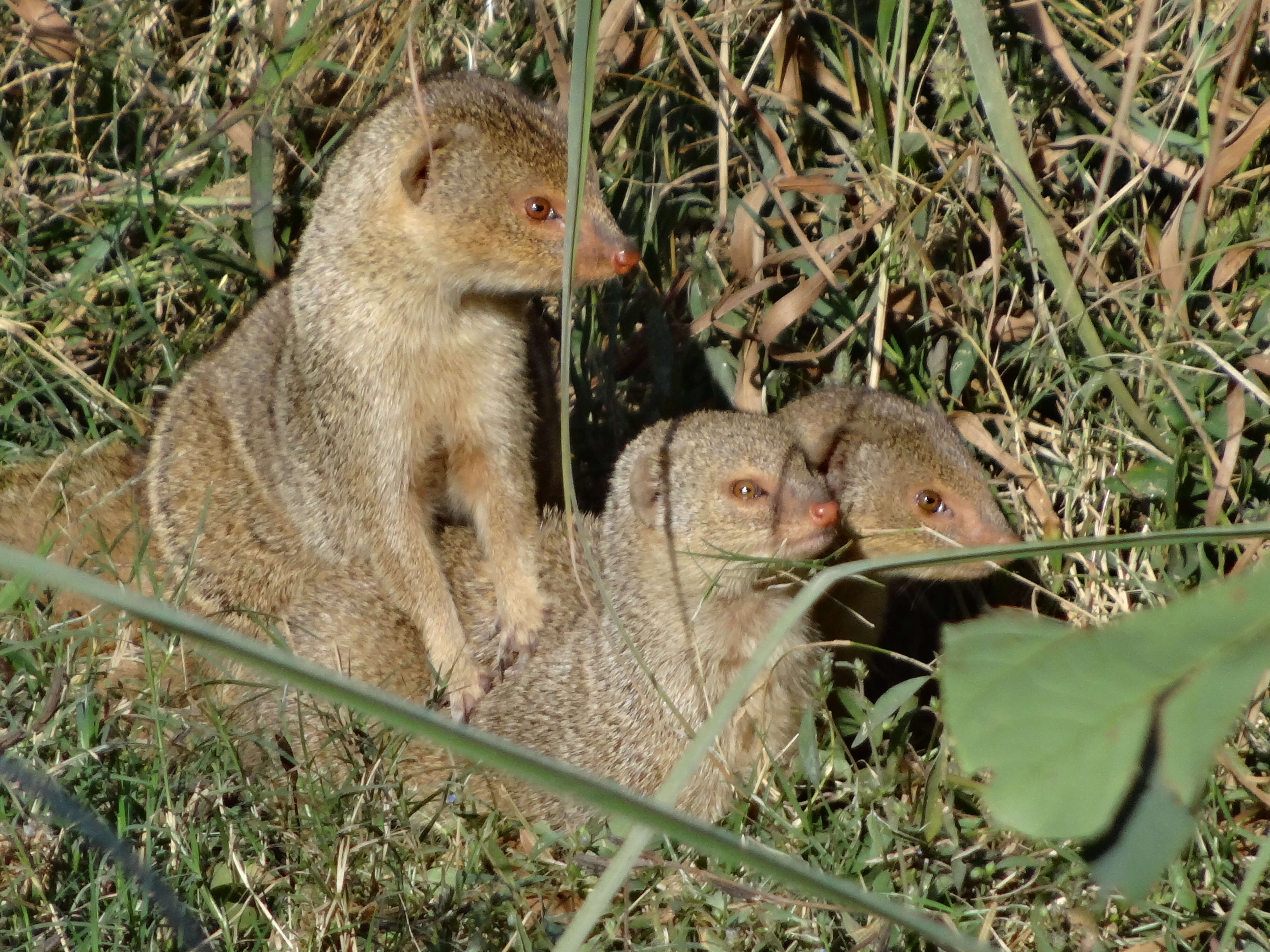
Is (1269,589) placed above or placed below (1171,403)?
above

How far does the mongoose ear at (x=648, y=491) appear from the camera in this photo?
3010 millimetres

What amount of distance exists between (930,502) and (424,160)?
1382 millimetres

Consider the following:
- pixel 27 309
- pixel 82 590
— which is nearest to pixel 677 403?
pixel 27 309

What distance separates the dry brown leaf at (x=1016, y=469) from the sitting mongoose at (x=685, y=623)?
607mm

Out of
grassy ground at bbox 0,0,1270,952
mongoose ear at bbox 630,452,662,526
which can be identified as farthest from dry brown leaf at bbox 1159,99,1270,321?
mongoose ear at bbox 630,452,662,526

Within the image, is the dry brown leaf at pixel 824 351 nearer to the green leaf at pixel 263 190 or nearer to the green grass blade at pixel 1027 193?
→ the green grass blade at pixel 1027 193

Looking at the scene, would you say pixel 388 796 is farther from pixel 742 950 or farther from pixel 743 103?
pixel 743 103

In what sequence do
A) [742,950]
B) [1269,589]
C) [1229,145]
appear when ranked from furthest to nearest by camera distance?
[1229,145] → [742,950] → [1269,589]

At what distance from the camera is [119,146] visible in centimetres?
430

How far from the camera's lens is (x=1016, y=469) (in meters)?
3.40

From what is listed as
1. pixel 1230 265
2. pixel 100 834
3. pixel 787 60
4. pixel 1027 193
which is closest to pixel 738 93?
pixel 787 60

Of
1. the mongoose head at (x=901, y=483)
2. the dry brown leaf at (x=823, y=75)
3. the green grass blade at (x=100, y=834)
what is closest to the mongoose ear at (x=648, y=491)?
the mongoose head at (x=901, y=483)

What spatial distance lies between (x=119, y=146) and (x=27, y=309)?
699mm

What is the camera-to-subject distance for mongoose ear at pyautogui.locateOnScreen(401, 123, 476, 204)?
117 inches
